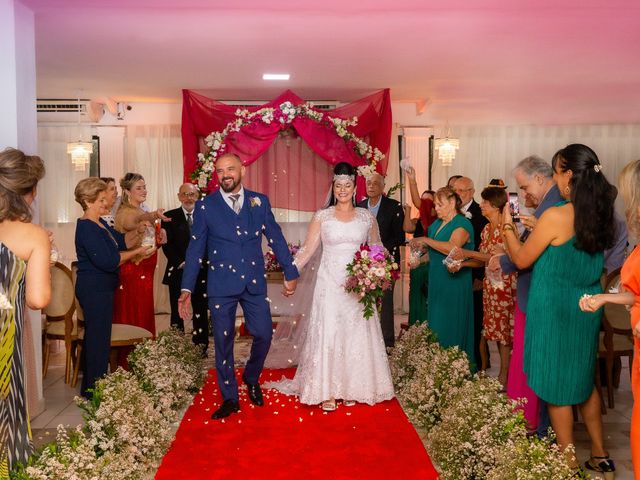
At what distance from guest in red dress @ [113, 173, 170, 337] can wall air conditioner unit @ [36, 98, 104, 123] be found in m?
5.20

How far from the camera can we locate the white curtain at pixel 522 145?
1385cm

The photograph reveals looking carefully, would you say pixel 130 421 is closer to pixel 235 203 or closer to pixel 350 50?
pixel 235 203

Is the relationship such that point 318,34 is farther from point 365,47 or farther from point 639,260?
point 639,260

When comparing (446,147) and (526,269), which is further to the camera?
(446,147)

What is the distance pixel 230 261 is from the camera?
5586 mm

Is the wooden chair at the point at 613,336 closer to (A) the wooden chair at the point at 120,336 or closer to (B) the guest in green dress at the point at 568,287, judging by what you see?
(B) the guest in green dress at the point at 568,287

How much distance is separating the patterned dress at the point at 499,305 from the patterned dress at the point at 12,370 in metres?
3.94

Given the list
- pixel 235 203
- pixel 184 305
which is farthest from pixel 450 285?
pixel 184 305

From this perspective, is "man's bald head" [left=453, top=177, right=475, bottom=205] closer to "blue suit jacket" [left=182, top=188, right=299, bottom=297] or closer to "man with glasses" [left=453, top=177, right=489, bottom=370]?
"man with glasses" [left=453, top=177, right=489, bottom=370]

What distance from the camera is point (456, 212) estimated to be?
6.31 metres

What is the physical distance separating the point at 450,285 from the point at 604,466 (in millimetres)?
2191

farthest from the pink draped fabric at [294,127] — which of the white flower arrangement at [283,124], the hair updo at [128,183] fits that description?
the hair updo at [128,183]

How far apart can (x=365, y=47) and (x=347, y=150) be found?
208 cm

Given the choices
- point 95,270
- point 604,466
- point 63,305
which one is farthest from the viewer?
point 63,305
